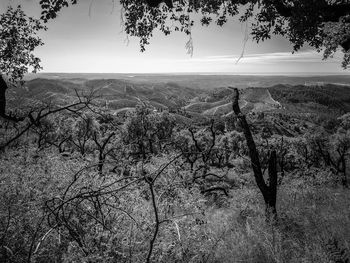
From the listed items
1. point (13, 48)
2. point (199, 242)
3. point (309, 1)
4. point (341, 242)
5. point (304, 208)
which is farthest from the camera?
point (304, 208)

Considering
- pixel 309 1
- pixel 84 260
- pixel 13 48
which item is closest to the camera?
pixel 84 260

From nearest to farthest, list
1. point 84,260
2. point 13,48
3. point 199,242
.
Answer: point 84,260
point 199,242
point 13,48

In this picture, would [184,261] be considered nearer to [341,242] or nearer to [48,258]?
[48,258]

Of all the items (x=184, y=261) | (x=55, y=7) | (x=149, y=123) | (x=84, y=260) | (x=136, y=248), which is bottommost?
(x=149, y=123)

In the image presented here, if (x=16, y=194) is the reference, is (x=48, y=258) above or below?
below

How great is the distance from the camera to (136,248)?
3.08 meters

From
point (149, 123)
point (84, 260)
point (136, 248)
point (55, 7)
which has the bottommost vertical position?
point (149, 123)

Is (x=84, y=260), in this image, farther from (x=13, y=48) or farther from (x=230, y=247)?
(x=13, y=48)

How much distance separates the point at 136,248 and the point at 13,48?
8677 millimetres

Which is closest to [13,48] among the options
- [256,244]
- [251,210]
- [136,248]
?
[136,248]

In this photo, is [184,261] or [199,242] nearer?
[184,261]

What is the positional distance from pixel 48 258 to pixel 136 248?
1.22 m

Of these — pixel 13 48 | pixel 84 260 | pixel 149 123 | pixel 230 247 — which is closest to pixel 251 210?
pixel 230 247

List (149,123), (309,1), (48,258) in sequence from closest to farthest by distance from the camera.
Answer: (48,258)
(309,1)
(149,123)
